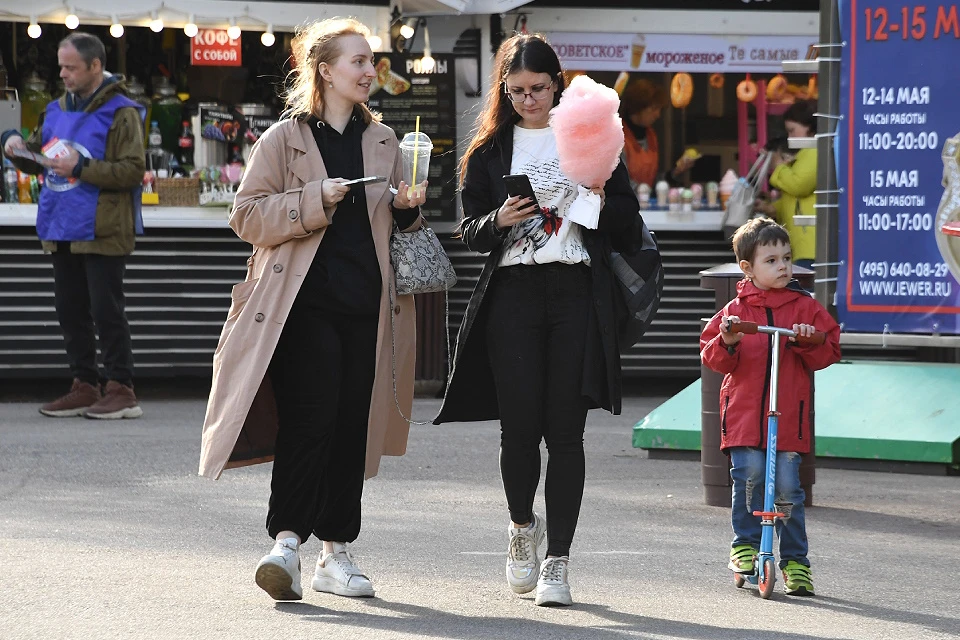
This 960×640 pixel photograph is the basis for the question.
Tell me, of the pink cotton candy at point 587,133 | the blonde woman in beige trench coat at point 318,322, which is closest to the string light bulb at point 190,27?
the blonde woman in beige trench coat at point 318,322

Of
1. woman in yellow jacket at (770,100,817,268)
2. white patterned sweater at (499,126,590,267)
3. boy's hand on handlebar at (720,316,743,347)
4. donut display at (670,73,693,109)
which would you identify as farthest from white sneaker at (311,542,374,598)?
donut display at (670,73,693,109)

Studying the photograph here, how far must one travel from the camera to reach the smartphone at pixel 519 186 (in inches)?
198

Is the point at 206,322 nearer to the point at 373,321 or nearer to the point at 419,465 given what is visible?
the point at 419,465

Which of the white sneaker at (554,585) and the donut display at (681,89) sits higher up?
the donut display at (681,89)

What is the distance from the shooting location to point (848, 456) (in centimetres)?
835

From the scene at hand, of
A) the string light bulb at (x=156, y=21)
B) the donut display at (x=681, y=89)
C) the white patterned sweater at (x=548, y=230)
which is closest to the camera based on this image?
the white patterned sweater at (x=548, y=230)

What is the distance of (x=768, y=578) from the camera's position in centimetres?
531

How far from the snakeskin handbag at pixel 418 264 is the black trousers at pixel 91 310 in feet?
15.4

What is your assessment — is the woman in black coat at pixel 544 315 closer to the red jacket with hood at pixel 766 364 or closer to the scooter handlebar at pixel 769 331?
the scooter handlebar at pixel 769 331

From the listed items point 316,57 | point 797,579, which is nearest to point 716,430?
point 797,579

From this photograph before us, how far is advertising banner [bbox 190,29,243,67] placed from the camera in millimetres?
11391

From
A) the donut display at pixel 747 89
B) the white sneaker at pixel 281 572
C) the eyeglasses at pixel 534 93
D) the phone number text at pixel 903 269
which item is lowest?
the white sneaker at pixel 281 572

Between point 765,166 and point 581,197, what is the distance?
692 cm

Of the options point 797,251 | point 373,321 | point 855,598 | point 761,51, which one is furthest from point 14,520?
point 761,51
